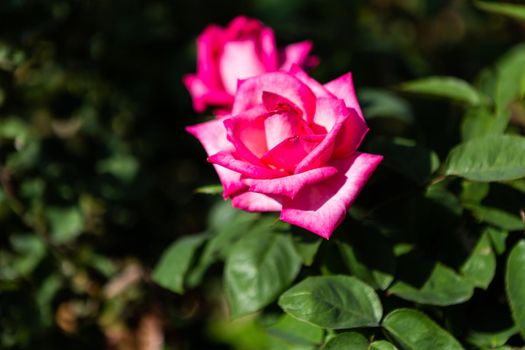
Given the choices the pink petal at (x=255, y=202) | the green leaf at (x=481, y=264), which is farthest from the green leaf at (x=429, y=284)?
the pink petal at (x=255, y=202)

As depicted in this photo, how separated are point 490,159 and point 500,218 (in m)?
0.11

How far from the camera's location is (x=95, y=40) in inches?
64.1

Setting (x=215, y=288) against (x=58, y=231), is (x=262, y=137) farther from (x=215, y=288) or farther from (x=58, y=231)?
(x=215, y=288)

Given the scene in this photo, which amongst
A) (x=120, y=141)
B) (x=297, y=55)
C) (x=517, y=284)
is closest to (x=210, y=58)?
(x=297, y=55)

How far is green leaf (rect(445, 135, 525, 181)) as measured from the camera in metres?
0.88

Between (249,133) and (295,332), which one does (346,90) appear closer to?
(249,133)

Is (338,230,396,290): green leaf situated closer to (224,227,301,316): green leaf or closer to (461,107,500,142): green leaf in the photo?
(224,227,301,316): green leaf

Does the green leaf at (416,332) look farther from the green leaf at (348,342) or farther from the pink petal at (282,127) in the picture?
the pink petal at (282,127)

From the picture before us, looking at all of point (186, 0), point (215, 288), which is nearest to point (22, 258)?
point (215, 288)

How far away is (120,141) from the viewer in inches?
67.9

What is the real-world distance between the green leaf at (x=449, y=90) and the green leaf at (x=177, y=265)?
504mm

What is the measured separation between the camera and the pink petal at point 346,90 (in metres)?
0.85

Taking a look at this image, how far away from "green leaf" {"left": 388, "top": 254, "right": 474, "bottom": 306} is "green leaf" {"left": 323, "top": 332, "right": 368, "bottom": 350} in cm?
11

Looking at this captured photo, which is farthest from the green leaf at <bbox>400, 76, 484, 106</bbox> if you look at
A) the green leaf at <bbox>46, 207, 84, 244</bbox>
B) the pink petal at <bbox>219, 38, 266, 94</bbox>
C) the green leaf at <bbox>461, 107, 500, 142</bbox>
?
the green leaf at <bbox>46, 207, 84, 244</bbox>
